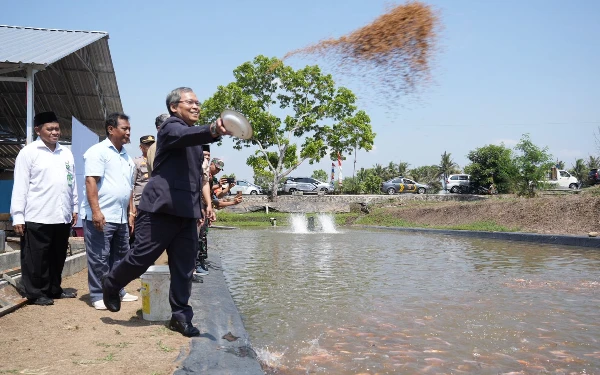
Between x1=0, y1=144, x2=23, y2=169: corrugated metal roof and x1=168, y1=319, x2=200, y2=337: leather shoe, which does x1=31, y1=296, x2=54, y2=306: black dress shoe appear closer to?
x1=168, y1=319, x2=200, y2=337: leather shoe

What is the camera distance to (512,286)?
5992 millimetres

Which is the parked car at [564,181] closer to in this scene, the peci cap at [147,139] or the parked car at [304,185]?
the parked car at [304,185]

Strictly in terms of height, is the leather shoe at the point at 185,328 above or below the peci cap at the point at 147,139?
below

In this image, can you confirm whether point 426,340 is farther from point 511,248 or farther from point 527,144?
point 527,144

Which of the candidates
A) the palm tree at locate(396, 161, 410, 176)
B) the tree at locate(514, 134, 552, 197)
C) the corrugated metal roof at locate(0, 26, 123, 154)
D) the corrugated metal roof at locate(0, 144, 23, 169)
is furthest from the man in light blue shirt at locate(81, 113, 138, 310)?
the palm tree at locate(396, 161, 410, 176)

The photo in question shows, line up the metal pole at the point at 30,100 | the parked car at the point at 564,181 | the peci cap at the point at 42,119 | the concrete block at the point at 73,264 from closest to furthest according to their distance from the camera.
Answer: the peci cap at the point at 42,119 < the concrete block at the point at 73,264 < the metal pole at the point at 30,100 < the parked car at the point at 564,181

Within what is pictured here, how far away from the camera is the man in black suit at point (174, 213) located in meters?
3.28

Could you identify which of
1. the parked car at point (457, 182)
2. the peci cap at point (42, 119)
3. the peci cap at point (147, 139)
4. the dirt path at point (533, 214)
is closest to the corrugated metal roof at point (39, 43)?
the peci cap at point (147, 139)

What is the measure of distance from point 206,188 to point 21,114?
480 inches

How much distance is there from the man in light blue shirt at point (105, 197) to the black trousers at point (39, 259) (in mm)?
329

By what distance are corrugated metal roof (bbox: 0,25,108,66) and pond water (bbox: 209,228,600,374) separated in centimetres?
476

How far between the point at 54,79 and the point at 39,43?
332 centimetres

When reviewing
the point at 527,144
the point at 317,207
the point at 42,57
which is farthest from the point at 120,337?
the point at 527,144

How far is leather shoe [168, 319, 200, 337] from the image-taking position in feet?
10.8
